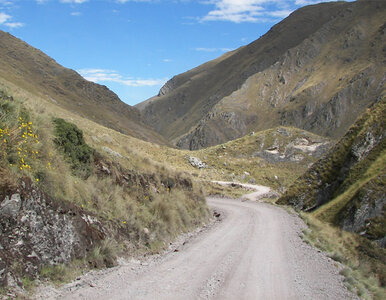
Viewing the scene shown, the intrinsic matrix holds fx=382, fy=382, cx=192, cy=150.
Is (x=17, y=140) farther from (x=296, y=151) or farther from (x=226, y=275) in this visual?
(x=296, y=151)

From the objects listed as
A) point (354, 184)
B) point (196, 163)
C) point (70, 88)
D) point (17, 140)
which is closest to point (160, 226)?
point (17, 140)

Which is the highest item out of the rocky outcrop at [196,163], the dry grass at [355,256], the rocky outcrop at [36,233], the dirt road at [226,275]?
the rocky outcrop at [196,163]

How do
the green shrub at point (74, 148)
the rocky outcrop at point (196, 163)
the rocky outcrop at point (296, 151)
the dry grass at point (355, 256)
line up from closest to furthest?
the dry grass at point (355, 256)
the green shrub at point (74, 148)
the rocky outcrop at point (196, 163)
the rocky outcrop at point (296, 151)

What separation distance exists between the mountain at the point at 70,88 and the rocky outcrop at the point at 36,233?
89.4 m

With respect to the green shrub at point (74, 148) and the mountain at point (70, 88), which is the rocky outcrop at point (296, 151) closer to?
the mountain at point (70, 88)

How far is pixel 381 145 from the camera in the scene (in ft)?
62.0

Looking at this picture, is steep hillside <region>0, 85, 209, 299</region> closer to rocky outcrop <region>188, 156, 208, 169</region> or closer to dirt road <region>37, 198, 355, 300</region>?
dirt road <region>37, 198, 355, 300</region>

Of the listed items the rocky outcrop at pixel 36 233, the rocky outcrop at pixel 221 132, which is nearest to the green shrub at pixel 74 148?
the rocky outcrop at pixel 36 233

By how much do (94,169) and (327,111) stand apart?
168738 mm

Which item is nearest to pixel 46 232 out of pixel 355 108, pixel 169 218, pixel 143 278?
pixel 143 278

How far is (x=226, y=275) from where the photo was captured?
9.28 meters

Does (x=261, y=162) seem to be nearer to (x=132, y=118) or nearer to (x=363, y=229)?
(x=363, y=229)

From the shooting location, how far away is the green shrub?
11.7 meters

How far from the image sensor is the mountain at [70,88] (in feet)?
335
